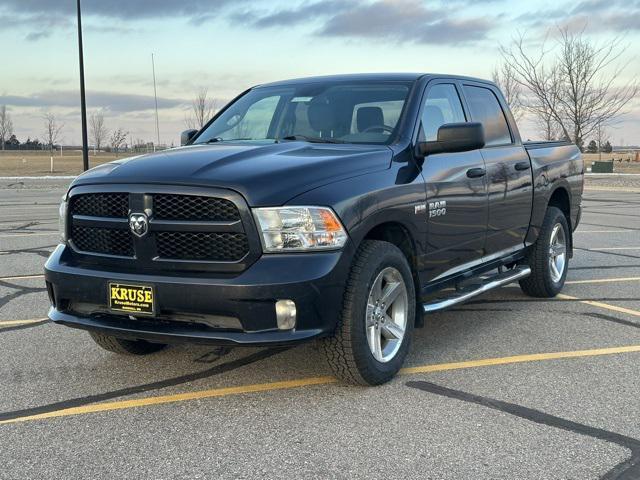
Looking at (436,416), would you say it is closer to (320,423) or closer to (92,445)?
(320,423)

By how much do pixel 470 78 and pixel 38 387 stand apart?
4.13m

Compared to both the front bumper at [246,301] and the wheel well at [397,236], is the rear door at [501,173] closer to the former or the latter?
the wheel well at [397,236]

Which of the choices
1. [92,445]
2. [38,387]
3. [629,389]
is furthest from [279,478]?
[629,389]

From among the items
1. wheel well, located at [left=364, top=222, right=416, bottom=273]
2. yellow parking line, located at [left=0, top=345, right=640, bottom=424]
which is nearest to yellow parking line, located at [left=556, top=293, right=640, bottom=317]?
yellow parking line, located at [left=0, top=345, right=640, bottom=424]

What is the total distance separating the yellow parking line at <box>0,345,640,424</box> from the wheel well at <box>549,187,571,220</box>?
2395mm

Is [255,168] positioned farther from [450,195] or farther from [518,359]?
[518,359]

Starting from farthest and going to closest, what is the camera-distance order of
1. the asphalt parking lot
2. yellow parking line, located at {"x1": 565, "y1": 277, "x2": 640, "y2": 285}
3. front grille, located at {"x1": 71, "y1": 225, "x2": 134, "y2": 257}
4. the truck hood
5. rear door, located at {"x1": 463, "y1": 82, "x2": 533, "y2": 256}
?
yellow parking line, located at {"x1": 565, "y1": 277, "x2": 640, "y2": 285} < rear door, located at {"x1": 463, "y1": 82, "x2": 533, "y2": 256} < front grille, located at {"x1": 71, "y1": 225, "x2": 134, "y2": 257} < the truck hood < the asphalt parking lot

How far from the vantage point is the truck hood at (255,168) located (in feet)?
12.5

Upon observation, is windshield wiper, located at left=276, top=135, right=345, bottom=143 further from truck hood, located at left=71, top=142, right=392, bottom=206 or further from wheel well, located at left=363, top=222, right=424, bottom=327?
wheel well, located at left=363, top=222, right=424, bottom=327

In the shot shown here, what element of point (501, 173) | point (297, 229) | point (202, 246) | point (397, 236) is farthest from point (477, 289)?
point (202, 246)

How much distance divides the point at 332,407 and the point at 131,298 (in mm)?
1252

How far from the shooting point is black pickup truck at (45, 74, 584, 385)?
3.76 meters

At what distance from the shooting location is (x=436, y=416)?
12.5 feet

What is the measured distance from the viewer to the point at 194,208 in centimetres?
385
